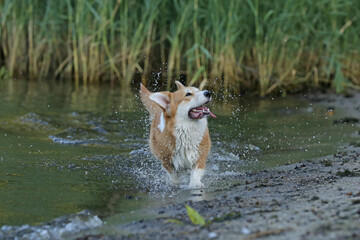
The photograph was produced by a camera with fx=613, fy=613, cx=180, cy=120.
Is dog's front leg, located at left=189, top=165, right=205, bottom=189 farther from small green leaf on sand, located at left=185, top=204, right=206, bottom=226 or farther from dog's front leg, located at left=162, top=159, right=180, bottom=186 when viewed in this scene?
small green leaf on sand, located at left=185, top=204, right=206, bottom=226

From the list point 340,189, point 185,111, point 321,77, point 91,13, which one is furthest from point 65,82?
point 340,189

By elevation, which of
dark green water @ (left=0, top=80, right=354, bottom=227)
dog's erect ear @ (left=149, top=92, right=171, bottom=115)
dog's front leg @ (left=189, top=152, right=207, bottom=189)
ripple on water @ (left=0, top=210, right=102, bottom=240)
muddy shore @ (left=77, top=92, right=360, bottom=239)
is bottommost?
dark green water @ (left=0, top=80, right=354, bottom=227)

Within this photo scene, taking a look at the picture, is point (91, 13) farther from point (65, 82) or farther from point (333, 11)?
point (333, 11)

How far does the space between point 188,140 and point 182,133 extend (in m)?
0.08

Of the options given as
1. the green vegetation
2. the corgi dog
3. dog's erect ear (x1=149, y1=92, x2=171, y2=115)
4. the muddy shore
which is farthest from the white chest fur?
the green vegetation

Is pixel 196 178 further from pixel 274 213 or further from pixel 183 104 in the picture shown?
pixel 274 213

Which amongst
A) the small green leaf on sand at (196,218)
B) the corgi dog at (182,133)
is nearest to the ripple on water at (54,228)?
the small green leaf on sand at (196,218)

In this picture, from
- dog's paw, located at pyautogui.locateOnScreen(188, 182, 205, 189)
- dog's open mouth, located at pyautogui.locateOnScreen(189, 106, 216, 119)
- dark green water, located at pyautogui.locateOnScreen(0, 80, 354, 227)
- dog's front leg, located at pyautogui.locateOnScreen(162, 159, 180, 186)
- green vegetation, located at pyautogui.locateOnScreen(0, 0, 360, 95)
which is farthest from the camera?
green vegetation, located at pyautogui.locateOnScreen(0, 0, 360, 95)

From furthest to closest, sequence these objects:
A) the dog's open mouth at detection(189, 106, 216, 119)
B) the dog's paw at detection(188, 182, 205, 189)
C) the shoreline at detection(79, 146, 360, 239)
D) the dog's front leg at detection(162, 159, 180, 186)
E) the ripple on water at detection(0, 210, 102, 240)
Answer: the dog's front leg at detection(162, 159, 180, 186) → the dog's open mouth at detection(189, 106, 216, 119) → the dog's paw at detection(188, 182, 205, 189) → the ripple on water at detection(0, 210, 102, 240) → the shoreline at detection(79, 146, 360, 239)

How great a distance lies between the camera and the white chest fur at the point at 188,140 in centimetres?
540

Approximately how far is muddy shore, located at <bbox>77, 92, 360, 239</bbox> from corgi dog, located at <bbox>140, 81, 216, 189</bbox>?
40 centimetres

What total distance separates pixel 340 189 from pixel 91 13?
6843mm

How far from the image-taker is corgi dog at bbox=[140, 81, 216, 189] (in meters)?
5.34

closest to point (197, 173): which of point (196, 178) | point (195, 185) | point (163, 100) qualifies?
point (196, 178)
